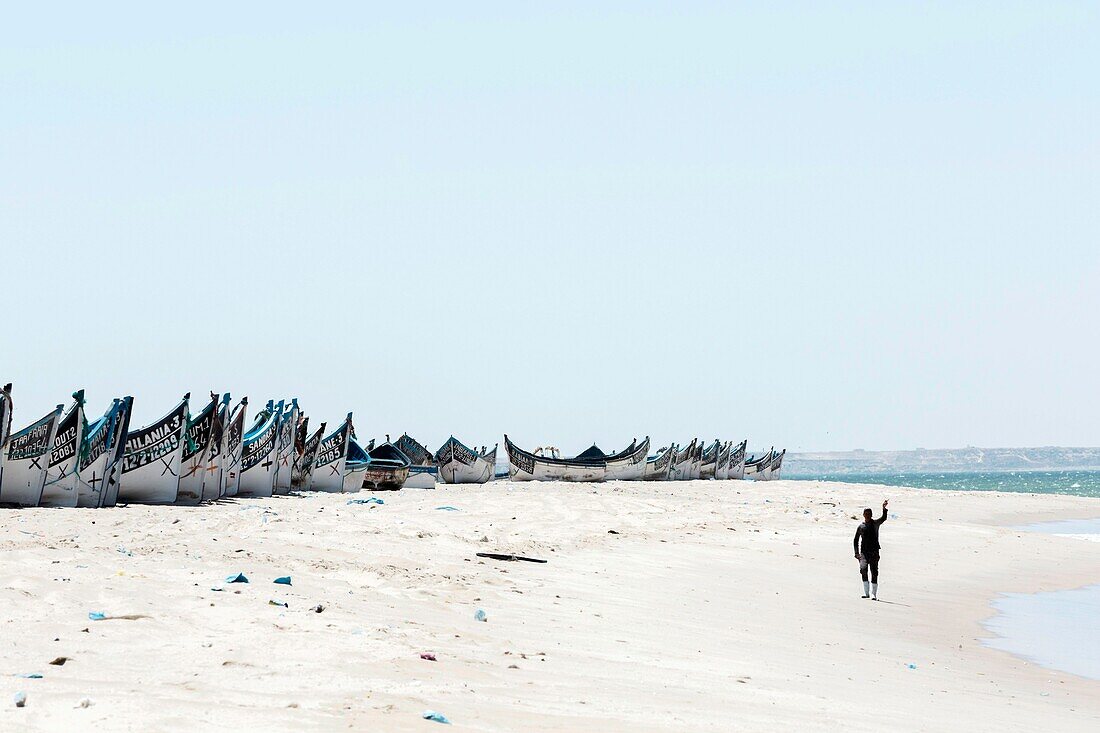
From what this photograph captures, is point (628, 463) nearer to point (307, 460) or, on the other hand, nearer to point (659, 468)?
point (659, 468)

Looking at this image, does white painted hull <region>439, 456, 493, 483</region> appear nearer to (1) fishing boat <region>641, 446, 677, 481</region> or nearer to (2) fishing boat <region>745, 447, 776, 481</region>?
(1) fishing boat <region>641, 446, 677, 481</region>

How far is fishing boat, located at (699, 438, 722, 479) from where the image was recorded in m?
81.9

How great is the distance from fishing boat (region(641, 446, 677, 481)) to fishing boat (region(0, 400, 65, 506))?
49860 millimetres

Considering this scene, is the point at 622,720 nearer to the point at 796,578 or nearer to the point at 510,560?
the point at 510,560

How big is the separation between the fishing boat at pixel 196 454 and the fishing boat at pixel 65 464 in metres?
3.29

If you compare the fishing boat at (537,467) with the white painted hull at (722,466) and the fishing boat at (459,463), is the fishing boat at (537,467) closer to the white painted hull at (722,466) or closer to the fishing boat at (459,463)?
the fishing boat at (459,463)

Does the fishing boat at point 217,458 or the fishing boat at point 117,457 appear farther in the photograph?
the fishing boat at point 217,458

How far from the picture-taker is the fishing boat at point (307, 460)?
114 ft

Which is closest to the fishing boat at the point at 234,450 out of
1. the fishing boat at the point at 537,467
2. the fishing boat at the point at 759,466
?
the fishing boat at the point at 537,467

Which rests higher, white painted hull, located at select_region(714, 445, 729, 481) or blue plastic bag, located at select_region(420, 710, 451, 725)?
white painted hull, located at select_region(714, 445, 729, 481)

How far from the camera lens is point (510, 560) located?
14812 mm

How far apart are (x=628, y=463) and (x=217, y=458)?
136ft

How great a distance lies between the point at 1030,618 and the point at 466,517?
1057 centimetres

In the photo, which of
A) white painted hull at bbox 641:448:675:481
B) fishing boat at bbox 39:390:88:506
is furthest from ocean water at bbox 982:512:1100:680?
white painted hull at bbox 641:448:675:481
